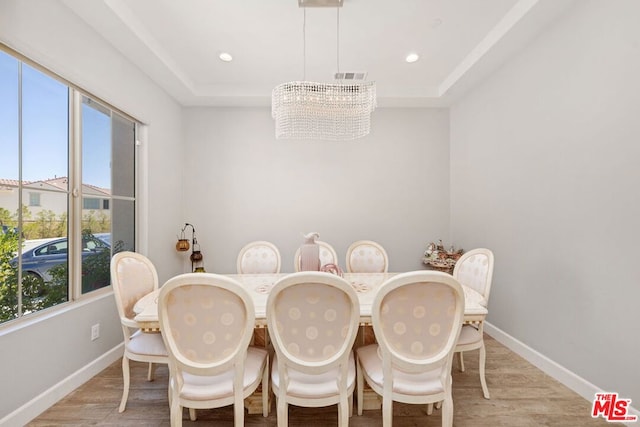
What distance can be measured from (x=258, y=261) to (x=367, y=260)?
1.13m

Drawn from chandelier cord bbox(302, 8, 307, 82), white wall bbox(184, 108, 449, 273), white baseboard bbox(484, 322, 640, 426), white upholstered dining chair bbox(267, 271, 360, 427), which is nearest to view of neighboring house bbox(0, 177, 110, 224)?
Result: white wall bbox(184, 108, 449, 273)

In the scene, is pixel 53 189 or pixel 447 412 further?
pixel 53 189

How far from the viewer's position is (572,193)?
204cm

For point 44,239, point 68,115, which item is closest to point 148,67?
point 68,115

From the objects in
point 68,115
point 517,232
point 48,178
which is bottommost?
point 517,232

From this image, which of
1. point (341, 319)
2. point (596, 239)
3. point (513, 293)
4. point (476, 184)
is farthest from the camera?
point (476, 184)

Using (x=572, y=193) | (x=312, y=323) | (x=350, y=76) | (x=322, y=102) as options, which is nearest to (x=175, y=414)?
(x=312, y=323)

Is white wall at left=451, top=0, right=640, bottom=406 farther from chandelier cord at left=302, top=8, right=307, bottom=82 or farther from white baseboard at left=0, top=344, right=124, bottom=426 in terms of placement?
white baseboard at left=0, top=344, right=124, bottom=426

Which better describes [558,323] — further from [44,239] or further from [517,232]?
[44,239]

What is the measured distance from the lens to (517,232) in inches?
101

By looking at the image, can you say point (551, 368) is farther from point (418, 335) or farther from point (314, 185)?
point (314, 185)

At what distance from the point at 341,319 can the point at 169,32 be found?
2746mm

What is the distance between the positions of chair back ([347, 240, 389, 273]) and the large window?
227cm

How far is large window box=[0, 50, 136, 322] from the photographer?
66.2 inches
